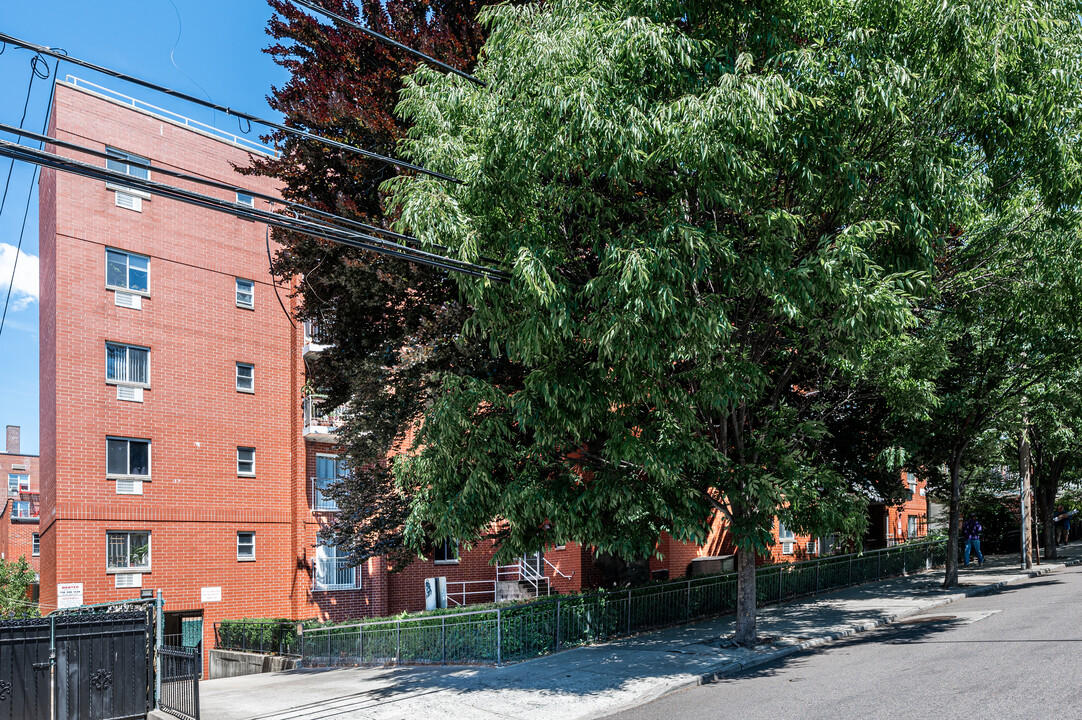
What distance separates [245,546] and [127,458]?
4.62 metres

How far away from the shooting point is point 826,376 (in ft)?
57.3

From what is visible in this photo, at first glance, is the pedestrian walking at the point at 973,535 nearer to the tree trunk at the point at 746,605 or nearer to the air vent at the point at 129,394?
the tree trunk at the point at 746,605

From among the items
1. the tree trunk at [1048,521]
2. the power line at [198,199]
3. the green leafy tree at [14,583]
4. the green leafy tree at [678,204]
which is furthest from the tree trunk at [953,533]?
the green leafy tree at [14,583]

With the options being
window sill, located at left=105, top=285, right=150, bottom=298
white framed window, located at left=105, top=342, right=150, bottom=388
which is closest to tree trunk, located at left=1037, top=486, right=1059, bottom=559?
white framed window, located at left=105, top=342, right=150, bottom=388

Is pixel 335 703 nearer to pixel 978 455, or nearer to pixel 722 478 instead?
pixel 722 478

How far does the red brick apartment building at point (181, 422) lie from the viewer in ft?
74.7

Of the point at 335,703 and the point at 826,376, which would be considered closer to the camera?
the point at 335,703

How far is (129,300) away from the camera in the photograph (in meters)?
24.1

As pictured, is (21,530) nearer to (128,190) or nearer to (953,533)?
(128,190)

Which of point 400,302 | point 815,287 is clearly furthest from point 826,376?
point 400,302

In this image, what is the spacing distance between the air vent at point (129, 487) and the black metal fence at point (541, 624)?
7368mm

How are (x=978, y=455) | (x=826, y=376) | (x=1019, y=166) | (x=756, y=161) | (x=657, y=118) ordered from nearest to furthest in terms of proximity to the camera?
(x=657, y=118)
(x=756, y=161)
(x=1019, y=166)
(x=826, y=376)
(x=978, y=455)

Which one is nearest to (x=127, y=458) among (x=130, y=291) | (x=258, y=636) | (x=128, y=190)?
(x=130, y=291)

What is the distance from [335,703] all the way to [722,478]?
6844 mm
